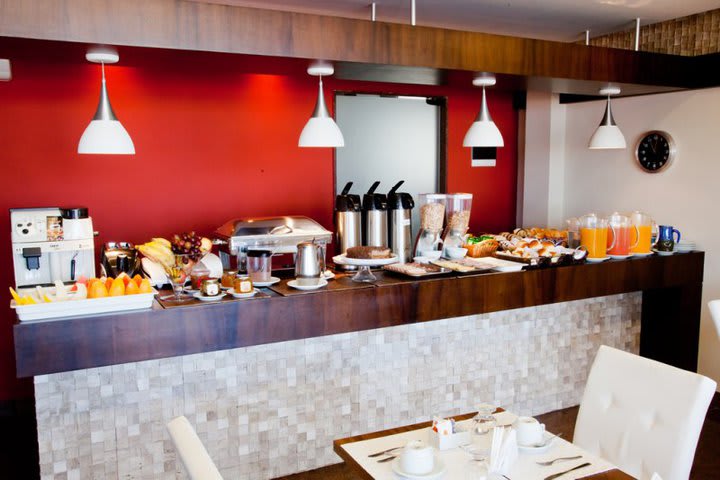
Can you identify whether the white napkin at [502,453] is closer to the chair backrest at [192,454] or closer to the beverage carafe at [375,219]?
the chair backrest at [192,454]

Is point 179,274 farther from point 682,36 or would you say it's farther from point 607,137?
point 682,36

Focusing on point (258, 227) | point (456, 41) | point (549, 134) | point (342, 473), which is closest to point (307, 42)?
point (456, 41)

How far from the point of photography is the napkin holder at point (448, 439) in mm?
1885

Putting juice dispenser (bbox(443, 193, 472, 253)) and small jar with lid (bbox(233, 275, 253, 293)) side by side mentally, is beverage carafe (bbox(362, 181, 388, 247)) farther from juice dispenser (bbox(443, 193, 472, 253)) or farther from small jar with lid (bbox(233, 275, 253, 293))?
small jar with lid (bbox(233, 275, 253, 293))

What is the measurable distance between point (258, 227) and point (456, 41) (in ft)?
4.89

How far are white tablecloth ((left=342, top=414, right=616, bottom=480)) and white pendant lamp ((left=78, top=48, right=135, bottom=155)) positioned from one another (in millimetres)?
1603

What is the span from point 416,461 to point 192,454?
0.60 m

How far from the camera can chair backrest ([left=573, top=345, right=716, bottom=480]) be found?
6.52 ft

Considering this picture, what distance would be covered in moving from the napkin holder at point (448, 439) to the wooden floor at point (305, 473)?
1.38m

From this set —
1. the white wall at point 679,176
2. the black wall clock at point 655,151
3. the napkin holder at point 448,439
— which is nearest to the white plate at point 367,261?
the napkin holder at point 448,439

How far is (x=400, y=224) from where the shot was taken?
3662mm

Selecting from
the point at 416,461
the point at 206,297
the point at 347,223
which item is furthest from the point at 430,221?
the point at 416,461

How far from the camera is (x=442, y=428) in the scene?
1.89m

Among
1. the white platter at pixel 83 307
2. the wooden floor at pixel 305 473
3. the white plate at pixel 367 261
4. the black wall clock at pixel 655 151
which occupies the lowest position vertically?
the wooden floor at pixel 305 473
